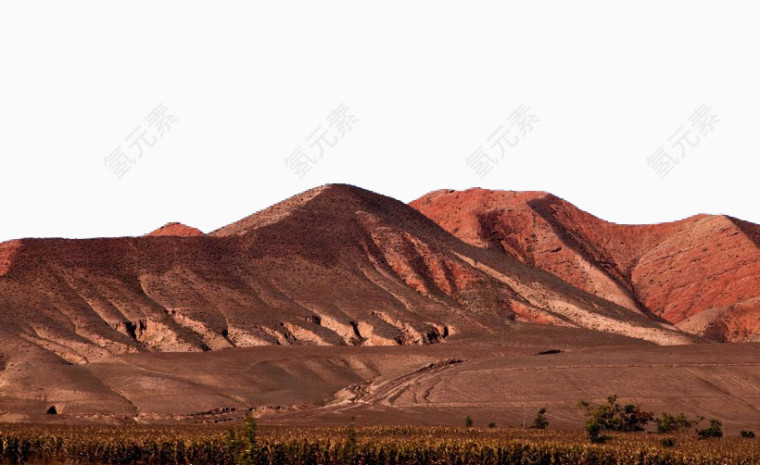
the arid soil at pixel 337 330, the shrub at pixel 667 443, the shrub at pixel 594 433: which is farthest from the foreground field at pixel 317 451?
the arid soil at pixel 337 330

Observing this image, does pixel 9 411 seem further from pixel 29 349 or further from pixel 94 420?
pixel 29 349

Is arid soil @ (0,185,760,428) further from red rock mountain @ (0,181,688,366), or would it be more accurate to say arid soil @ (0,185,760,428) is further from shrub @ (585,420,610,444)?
shrub @ (585,420,610,444)

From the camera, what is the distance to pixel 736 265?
601 ft

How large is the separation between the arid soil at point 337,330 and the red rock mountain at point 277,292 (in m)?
0.30

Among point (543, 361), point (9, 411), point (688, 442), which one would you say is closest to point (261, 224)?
point (543, 361)

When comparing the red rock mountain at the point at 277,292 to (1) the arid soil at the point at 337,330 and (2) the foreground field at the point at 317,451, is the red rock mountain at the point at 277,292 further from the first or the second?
(2) the foreground field at the point at 317,451

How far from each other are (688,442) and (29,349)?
6670cm

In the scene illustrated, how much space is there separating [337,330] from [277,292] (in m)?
12.6

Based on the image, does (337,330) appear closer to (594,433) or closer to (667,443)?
(594,433)

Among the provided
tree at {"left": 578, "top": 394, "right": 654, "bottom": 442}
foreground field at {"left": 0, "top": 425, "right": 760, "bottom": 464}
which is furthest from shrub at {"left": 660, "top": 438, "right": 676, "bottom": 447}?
tree at {"left": 578, "top": 394, "right": 654, "bottom": 442}

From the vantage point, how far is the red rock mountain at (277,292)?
115500 millimetres

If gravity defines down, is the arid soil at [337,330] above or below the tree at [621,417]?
above

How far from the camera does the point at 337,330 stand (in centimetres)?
12388

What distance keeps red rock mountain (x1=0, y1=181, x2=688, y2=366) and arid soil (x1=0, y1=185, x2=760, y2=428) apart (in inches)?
11.8
